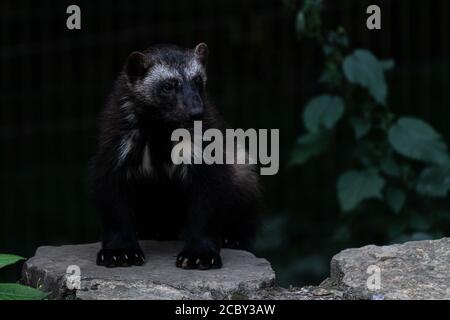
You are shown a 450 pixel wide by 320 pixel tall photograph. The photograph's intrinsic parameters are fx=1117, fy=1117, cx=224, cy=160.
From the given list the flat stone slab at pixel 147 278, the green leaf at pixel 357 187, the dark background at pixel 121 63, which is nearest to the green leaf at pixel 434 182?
the green leaf at pixel 357 187

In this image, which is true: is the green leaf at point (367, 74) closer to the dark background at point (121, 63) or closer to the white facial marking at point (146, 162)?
the white facial marking at point (146, 162)

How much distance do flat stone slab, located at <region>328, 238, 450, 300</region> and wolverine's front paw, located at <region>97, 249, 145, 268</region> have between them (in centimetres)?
87

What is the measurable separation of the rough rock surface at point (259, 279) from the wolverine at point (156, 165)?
14cm

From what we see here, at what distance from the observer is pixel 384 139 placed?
20.3 feet

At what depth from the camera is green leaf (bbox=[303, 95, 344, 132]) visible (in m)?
5.96

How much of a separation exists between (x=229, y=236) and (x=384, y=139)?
1.09 m

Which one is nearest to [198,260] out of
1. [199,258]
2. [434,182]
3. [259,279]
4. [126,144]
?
[199,258]

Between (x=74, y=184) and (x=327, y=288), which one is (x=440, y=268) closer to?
(x=327, y=288)

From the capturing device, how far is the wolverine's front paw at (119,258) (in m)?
4.88

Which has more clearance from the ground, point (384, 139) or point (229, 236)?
point (384, 139)

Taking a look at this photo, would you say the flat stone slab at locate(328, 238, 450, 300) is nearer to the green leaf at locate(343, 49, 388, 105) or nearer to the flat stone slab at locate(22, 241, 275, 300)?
the flat stone slab at locate(22, 241, 275, 300)

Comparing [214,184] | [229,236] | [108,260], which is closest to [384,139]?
[229,236]

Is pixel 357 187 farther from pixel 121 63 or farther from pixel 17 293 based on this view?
pixel 121 63
